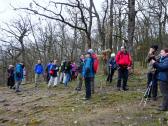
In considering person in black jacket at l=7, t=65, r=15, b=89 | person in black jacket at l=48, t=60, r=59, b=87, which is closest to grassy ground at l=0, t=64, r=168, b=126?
person in black jacket at l=48, t=60, r=59, b=87

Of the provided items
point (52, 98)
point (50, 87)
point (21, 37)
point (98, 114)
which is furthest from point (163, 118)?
point (21, 37)

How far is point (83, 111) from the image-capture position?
14.9 meters

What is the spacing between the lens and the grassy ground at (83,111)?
12857 millimetres

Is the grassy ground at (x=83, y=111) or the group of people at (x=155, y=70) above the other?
the group of people at (x=155, y=70)

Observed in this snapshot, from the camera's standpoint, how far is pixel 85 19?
27.7 m

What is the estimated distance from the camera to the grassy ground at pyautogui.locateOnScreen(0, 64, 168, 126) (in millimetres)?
12857

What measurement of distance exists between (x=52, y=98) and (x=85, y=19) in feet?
30.8

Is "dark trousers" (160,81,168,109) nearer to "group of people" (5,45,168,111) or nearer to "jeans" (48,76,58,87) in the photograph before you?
"group of people" (5,45,168,111)

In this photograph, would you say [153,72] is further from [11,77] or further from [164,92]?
[11,77]

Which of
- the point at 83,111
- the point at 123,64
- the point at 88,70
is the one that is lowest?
the point at 83,111

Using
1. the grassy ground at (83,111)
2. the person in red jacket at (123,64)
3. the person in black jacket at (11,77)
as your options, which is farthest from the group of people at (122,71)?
the person in black jacket at (11,77)

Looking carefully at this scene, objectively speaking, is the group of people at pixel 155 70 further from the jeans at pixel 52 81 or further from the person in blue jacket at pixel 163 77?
the jeans at pixel 52 81

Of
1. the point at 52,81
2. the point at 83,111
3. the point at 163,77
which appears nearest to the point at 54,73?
the point at 52,81

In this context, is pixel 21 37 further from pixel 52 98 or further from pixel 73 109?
pixel 73 109
